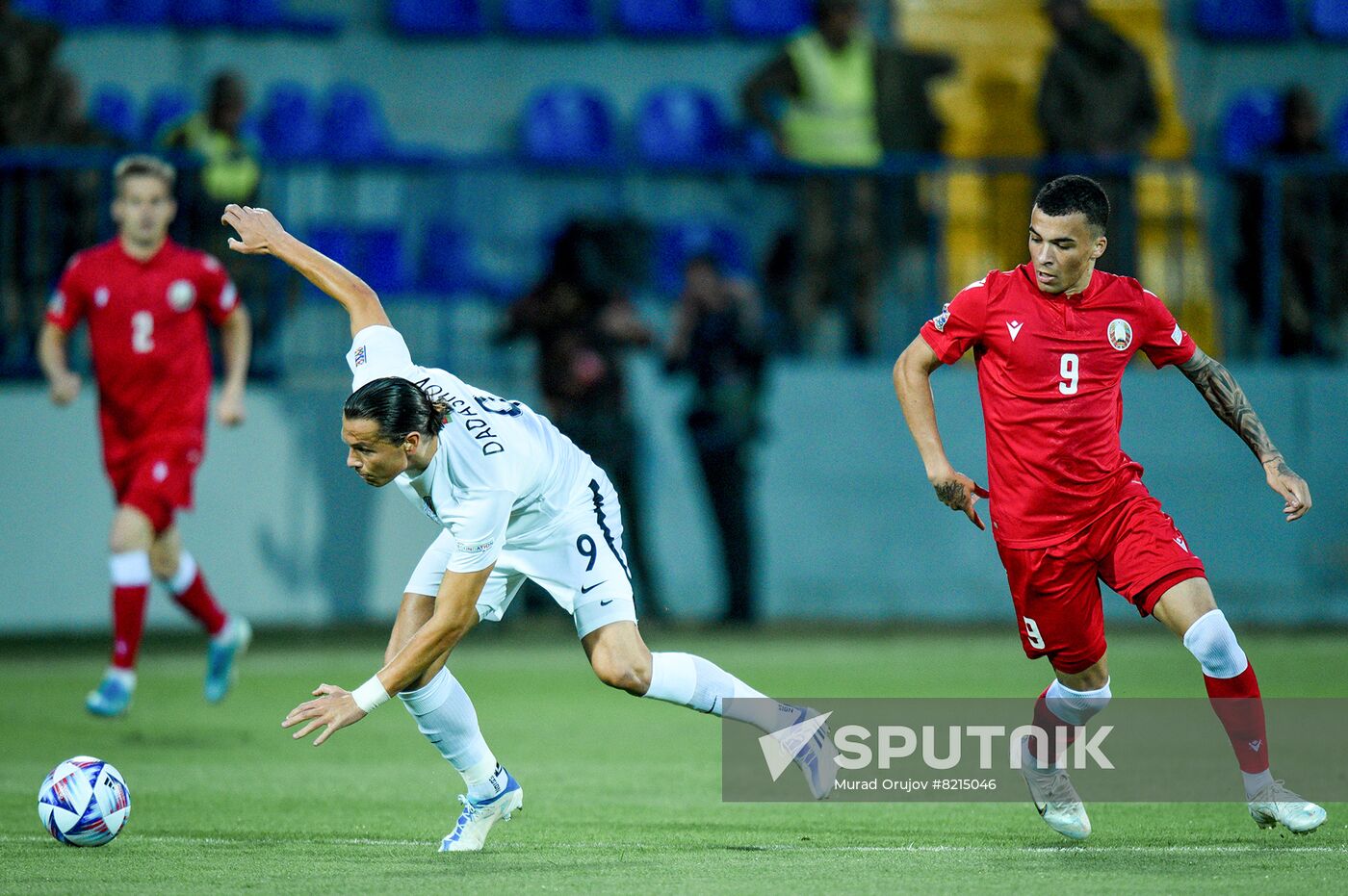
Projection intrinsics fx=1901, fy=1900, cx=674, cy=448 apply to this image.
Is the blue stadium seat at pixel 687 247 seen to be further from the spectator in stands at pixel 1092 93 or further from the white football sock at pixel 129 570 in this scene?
the white football sock at pixel 129 570

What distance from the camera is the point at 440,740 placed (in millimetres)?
6367

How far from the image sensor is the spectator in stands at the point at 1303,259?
1407 centimetres

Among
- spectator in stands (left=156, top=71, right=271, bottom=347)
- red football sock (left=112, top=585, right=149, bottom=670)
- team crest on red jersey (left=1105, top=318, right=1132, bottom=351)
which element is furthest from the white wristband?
spectator in stands (left=156, top=71, right=271, bottom=347)

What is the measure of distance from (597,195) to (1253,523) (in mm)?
5445

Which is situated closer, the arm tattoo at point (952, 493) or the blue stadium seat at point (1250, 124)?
Result: the arm tattoo at point (952, 493)

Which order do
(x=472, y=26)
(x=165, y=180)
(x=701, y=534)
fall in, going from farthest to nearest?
(x=472, y=26) → (x=701, y=534) → (x=165, y=180)

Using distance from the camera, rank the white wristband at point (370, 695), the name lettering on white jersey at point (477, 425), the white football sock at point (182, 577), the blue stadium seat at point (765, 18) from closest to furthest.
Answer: the white wristband at point (370, 695) < the name lettering on white jersey at point (477, 425) < the white football sock at point (182, 577) < the blue stadium seat at point (765, 18)

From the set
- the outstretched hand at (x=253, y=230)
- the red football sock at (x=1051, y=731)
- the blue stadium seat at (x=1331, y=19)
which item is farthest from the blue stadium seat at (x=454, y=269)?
the red football sock at (x=1051, y=731)

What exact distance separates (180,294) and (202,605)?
1.67 meters

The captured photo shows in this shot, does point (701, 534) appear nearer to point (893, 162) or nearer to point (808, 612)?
point (808, 612)

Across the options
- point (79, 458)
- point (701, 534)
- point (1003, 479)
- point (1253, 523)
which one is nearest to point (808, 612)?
point (701, 534)

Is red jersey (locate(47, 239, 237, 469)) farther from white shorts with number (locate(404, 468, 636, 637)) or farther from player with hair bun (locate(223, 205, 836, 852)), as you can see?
white shorts with number (locate(404, 468, 636, 637))

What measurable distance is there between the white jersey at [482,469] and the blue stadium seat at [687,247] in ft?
26.1

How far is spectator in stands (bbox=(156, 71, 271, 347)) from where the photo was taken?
44.4ft
